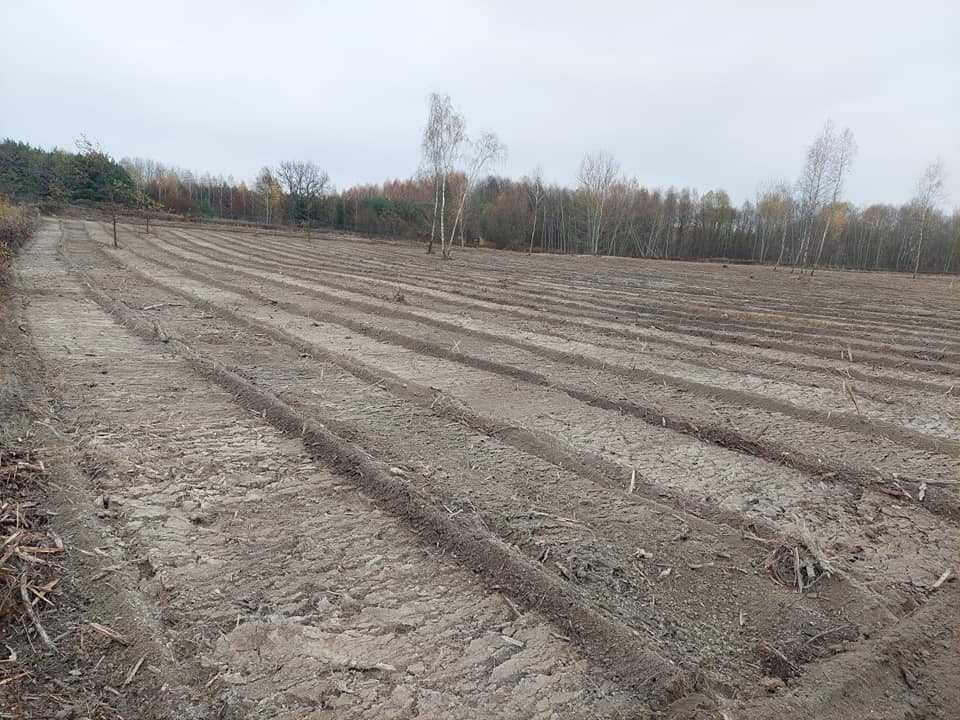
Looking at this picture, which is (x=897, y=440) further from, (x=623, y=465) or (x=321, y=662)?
(x=321, y=662)

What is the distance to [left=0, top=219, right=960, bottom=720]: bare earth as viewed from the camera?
7.00 ft

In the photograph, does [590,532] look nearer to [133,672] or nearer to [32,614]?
[133,672]

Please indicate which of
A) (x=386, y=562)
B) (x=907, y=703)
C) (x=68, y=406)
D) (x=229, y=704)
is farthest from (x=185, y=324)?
(x=907, y=703)

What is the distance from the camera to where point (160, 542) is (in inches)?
113

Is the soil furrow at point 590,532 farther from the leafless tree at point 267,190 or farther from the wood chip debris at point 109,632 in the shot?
the leafless tree at point 267,190

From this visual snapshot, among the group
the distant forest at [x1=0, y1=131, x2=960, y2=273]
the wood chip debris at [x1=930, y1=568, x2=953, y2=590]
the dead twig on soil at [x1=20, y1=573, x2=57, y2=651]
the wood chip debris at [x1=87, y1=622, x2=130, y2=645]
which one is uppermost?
the distant forest at [x1=0, y1=131, x2=960, y2=273]

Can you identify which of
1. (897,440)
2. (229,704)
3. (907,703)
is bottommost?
(229,704)

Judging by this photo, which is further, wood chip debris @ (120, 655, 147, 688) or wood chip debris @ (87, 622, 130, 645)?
wood chip debris @ (87, 622, 130, 645)

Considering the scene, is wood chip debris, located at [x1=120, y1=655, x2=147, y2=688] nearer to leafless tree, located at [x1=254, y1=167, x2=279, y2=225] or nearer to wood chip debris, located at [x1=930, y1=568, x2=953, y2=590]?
wood chip debris, located at [x1=930, y1=568, x2=953, y2=590]

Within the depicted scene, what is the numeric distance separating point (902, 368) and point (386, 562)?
7.99 meters

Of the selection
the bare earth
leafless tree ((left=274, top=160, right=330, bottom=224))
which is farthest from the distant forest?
the bare earth

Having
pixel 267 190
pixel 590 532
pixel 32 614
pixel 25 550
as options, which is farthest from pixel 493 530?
pixel 267 190

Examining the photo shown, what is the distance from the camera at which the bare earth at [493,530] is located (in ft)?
7.00

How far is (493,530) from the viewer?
3127 millimetres
